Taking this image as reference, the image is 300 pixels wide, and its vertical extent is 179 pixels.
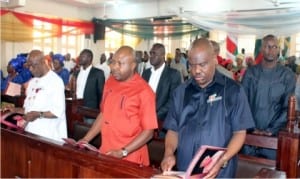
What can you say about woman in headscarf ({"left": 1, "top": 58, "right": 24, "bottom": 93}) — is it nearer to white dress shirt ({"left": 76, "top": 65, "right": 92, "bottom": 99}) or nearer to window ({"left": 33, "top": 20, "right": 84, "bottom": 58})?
white dress shirt ({"left": 76, "top": 65, "right": 92, "bottom": 99})

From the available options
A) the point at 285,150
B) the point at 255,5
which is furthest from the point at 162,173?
the point at 255,5

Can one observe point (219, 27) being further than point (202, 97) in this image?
Yes

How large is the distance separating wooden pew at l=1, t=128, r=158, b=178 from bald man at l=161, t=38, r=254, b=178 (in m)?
0.20

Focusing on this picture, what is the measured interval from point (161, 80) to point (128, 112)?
4.51 feet

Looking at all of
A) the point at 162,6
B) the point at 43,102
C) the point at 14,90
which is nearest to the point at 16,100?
the point at 14,90

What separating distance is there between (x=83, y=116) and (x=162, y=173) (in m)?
1.98

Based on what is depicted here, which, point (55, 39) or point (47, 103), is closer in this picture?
point (47, 103)

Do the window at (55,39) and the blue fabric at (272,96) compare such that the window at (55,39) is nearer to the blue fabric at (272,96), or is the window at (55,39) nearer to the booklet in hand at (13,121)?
the booklet in hand at (13,121)

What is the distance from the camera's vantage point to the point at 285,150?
2.11 metres

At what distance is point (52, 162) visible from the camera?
1941mm

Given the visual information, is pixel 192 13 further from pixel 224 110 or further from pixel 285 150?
pixel 224 110

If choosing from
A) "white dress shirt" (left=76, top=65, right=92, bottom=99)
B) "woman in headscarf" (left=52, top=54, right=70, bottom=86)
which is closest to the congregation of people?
"white dress shirt" (left=76, top=65, right=92, bottom=99)

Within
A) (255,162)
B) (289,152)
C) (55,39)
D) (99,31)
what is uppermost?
(99,31)

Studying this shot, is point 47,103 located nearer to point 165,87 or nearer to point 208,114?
point 165,87
